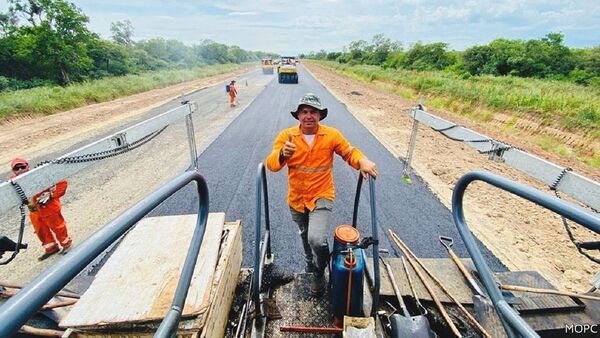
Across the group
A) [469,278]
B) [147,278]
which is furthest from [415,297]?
[147,278]

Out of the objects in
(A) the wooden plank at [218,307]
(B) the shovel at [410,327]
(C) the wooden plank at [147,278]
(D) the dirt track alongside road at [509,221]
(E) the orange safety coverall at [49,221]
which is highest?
(C) the wooden plank at [147,278]

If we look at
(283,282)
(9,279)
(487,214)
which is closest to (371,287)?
(283,282)

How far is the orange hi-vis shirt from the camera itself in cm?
292

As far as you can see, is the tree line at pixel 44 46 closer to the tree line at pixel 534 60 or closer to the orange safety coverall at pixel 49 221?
the orange safety coverall at pixel 49 221

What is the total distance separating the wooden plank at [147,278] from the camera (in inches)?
72.9

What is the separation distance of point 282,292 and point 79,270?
221 centimetres

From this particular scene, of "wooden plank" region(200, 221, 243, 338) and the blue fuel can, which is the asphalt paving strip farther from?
the blue fuel can

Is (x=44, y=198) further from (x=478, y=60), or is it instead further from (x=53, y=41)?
(x=478, y=60)

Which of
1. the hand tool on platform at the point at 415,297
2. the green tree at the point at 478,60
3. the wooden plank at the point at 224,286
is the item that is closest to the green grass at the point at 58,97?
the wooden plank at the point at 224,286

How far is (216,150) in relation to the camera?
817 centimetres

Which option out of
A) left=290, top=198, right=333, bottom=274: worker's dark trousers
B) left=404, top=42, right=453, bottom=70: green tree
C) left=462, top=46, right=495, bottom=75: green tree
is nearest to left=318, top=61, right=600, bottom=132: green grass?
left=290, top=198, right=333, bottom=274: worker's dark trousers

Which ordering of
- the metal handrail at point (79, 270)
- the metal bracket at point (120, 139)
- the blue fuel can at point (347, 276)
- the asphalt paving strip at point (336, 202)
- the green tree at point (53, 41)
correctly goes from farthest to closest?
the green tree at point (53, 41) < the asphalt paving strip at point (336, 202) < the metal bracket at point (120, 139) < the blue fuel can at point (347, 276) < the metal handrail at point (79, 270)

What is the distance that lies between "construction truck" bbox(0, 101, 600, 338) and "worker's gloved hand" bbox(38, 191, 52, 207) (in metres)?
1.49

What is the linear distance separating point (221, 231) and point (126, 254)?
30.3 inches
